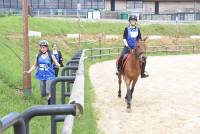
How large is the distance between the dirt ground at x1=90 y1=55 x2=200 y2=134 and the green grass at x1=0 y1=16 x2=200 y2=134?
403mm

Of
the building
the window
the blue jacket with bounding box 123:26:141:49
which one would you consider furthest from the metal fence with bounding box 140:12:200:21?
the blue jacket with bounding box 123:26:141:49

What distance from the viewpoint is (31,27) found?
50719 mm

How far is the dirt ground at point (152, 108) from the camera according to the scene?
12.0 metres

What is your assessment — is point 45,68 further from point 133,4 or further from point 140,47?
point 133,4

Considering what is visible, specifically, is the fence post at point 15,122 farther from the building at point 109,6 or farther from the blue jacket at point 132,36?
the building at point 109,6

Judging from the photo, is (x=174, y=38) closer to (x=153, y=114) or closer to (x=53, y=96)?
(x=153, y=114)

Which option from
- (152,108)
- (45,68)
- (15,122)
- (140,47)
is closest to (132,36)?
(140,47)

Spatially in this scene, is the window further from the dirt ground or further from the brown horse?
the brown horse

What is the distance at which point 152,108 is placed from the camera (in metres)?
14.9

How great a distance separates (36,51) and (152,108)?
21533 mm

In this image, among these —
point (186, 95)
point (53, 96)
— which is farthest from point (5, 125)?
point (186, 95)

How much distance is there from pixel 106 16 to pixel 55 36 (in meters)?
30.2

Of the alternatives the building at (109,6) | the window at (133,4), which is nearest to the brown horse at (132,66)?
the building at (109,6)

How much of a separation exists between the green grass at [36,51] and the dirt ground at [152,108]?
0.40 metres
